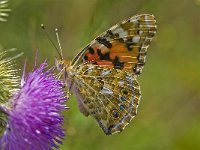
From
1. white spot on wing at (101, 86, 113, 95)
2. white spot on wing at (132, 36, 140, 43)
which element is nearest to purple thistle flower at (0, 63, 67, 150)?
white spot on wing at (101, 86, 113, 95)

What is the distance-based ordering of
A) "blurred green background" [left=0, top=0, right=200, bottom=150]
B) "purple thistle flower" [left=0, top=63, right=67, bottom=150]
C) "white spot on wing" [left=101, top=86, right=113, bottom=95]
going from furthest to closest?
1. "blurred green background" [left=0, top=0, right=200, bottom=150]
2. "white spot on wing" [left=101, top=86, right=113, bottom=95]
3. "purple thistle flower" [left=0, top=63, right=67, bottom=150]

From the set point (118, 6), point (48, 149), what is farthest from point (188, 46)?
point (48, 149)

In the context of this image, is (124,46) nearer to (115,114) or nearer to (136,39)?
(136,39)

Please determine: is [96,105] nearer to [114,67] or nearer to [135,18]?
[114,67]

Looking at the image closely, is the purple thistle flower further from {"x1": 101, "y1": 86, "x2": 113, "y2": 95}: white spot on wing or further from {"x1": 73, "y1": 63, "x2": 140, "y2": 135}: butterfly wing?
{"x1": 101, "y1": 86, "x2": 113, "y2": 95}: white spot on wing

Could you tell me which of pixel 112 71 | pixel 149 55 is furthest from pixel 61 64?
pixel 149 55

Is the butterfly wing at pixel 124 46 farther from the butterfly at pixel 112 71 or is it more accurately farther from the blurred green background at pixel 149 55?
the blurred green background at pixel 149 55
